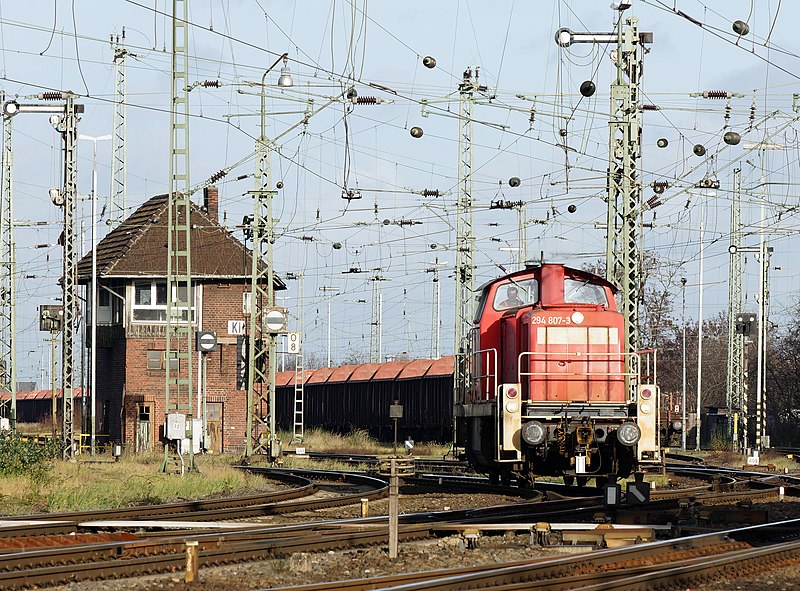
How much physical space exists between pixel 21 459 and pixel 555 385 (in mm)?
12523

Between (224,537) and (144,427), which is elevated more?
(224,537)

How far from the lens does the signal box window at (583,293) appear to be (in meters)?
20.2

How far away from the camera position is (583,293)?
20312 mm

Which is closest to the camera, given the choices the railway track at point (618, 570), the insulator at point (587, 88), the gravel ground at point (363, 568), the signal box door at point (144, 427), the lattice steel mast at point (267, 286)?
the railway track at point (618, 570)

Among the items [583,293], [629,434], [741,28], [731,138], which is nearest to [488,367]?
[583,293]

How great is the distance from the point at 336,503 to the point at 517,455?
11.3 ft

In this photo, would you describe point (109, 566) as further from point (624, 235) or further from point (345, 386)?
point (345, 386)

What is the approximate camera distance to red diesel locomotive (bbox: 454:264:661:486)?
18.3 meters

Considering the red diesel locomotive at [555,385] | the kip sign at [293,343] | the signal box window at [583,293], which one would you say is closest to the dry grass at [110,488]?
the red diesel locomotive at [555,385]

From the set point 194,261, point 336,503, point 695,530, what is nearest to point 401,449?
point 194,261

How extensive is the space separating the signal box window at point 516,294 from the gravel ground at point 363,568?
653cm

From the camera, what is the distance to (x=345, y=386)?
57.9 m

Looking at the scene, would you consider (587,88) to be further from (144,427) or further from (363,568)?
(144,427)

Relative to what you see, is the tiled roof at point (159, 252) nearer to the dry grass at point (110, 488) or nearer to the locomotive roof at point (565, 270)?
the dry grass at point (110, 488)
